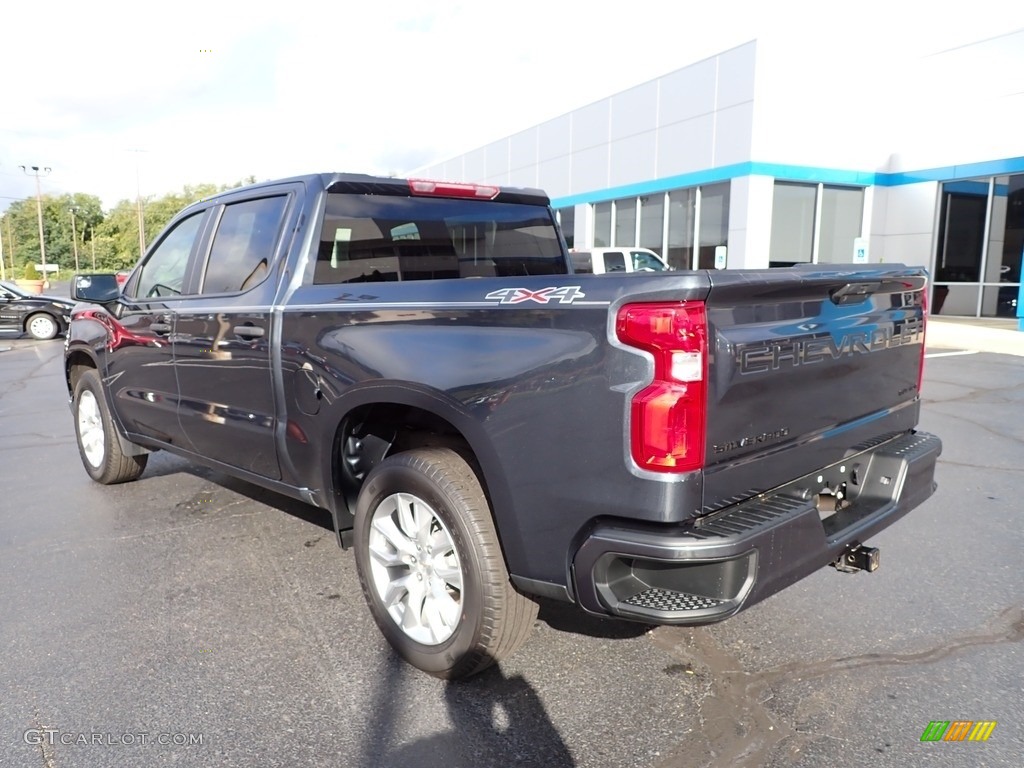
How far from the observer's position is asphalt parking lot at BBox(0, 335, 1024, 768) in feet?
8.61

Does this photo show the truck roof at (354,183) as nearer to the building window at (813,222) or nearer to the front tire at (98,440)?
the front tire at (98,440)

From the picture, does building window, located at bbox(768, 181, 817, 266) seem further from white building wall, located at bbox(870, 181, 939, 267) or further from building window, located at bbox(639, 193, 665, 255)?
building window, located at bbox(639, 193, 665, 255)

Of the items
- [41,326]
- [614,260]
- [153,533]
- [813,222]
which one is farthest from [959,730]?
[41,326]

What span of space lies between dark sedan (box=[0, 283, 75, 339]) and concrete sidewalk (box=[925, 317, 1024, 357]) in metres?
18.6

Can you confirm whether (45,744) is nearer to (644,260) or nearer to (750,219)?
(644,260)

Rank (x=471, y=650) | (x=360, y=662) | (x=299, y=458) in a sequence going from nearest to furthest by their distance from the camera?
(x=471, y=650) < (x=360, y=662) < (x=299, y=458)

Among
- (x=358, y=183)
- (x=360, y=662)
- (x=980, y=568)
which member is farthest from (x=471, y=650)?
(x=980, y=568)

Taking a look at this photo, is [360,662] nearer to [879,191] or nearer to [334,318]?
[334,318]

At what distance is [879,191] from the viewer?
21281 millimetres

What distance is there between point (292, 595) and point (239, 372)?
113cm

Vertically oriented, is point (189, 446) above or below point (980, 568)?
above

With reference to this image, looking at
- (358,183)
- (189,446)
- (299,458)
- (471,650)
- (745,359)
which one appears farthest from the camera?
(189,446)

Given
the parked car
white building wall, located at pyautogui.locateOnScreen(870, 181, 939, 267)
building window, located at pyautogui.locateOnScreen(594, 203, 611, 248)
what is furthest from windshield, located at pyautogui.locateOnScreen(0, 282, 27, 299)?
white building wall, located at pyautogui.locateOnScreen(870, 181, 939, 267)

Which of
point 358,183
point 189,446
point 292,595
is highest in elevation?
point 358,183
